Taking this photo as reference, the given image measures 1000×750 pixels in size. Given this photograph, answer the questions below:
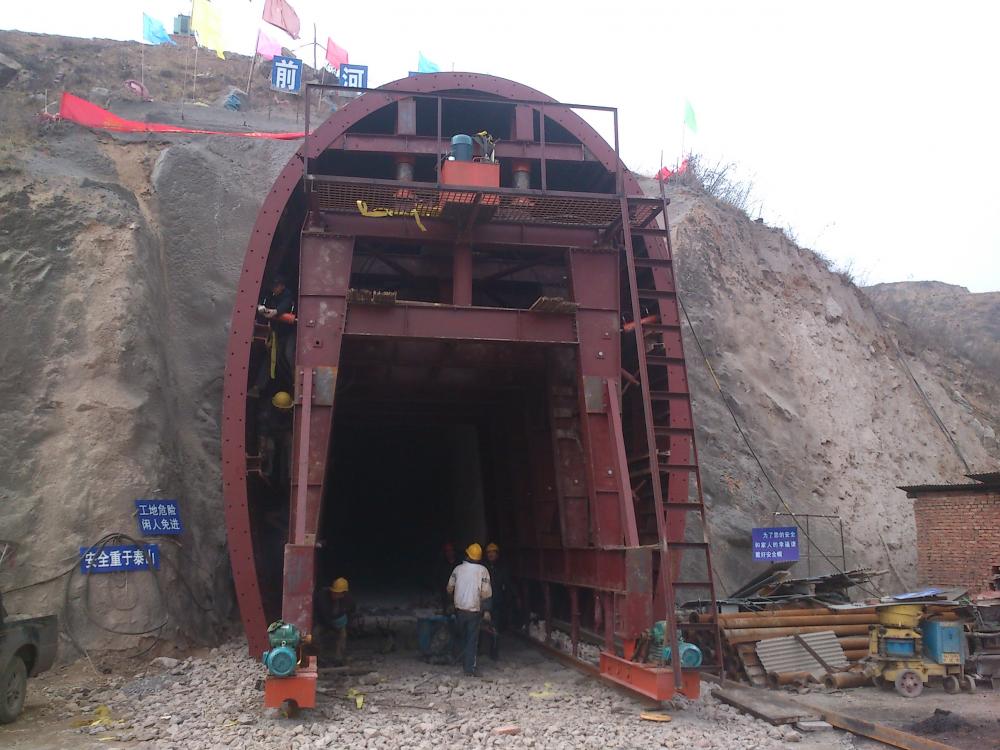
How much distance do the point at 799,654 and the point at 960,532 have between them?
642 cm

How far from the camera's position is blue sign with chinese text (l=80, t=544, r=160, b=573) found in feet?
34.6

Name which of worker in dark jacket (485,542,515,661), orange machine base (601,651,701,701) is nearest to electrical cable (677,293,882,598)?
worker in dark jacket (485,542,515,661)

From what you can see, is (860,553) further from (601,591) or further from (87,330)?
(87,330)

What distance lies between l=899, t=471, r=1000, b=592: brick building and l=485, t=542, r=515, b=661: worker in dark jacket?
7.84 meters

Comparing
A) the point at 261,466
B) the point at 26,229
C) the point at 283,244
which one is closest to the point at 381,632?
the point at 261,466

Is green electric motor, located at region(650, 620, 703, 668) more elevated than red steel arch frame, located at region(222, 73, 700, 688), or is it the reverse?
red steel arch frame, located at region(222, 73, 700, 688)

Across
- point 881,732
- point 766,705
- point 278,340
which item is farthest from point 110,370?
point 881,732

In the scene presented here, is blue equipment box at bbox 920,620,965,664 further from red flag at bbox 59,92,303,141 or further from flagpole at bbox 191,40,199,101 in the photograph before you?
flagpole at bbox 191,40,199,101

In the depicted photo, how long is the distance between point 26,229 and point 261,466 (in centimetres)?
593

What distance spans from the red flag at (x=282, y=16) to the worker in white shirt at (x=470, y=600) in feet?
69.6

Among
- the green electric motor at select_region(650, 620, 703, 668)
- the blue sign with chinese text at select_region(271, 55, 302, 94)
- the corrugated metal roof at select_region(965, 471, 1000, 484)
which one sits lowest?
the green electric motor at select_region(650, 620, 703, 668)

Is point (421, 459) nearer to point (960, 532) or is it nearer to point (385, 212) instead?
point (385, 212)

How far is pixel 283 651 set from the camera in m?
7.72

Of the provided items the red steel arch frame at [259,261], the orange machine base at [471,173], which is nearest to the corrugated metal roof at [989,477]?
the red steel arch frame at [259,261]
